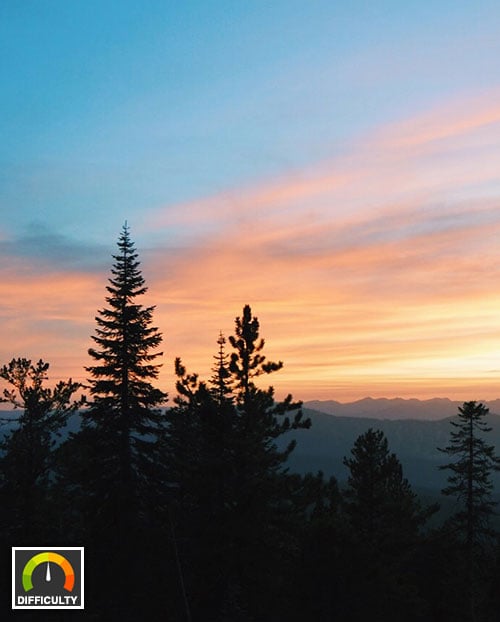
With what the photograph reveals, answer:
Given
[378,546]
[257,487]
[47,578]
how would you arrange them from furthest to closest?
[378,546] → [257,487] → [47,578]

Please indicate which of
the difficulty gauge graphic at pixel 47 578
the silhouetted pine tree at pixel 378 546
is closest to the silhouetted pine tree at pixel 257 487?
the silhouetted pine tree at pixel 378 546

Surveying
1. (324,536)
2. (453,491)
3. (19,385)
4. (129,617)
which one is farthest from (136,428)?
(453,491)

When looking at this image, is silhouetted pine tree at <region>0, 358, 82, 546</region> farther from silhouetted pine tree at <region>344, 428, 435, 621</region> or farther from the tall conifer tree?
silhouetted pine tree at <region>344, 428, 435, 621</region>

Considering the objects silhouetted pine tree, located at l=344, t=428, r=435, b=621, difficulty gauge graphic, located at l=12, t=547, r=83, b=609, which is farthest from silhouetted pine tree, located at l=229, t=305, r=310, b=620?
difficulty gauge graphic, located at l=12, t=547, r=83, b=609

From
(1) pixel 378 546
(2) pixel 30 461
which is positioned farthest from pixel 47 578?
(1) pixel 378 546

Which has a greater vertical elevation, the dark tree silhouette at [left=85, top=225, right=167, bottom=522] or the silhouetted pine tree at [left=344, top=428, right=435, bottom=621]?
the dark tree silhouette at [left=85, top=225, right=167, bottom=522]

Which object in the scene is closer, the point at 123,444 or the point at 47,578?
the point at 47,578

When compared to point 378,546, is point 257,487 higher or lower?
higher

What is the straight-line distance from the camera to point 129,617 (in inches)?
1036

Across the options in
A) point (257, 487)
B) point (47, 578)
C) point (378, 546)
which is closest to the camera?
point (47, 578)

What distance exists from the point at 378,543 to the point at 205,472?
11.4 m

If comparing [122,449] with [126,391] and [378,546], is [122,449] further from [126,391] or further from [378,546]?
[378,546]

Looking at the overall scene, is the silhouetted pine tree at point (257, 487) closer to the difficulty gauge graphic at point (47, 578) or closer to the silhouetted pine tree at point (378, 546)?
the silhouetted pine tree at point (378, 546)

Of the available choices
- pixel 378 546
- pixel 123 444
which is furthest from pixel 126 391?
pixel 378 546
